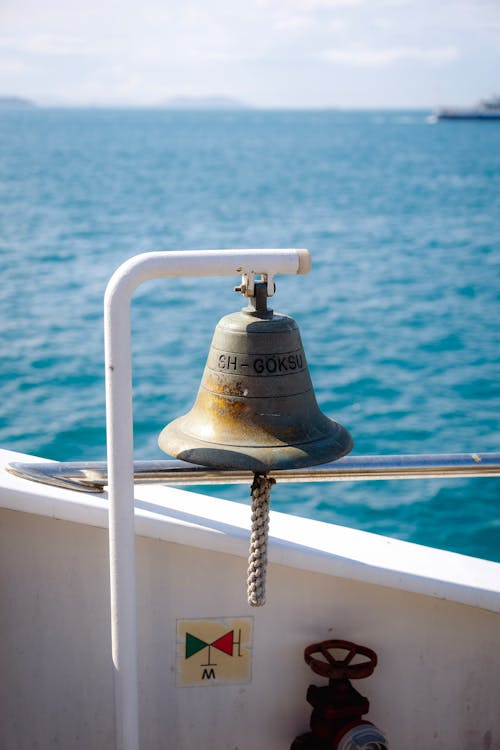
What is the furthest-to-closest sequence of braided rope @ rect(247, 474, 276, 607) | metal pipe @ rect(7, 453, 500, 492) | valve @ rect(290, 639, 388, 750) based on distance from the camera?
valve @ rect(290, 639, 388, 750) < metal pipe @ rect(7, 453, 500, 492) < braided rope @ rect(247, 474, 276, 607)

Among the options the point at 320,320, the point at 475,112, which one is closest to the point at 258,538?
the point at 320,320

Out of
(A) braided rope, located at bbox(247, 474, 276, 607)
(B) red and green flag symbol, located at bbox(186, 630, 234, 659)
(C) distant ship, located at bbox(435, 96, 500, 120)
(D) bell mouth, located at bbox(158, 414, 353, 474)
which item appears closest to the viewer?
(D) bell mouth, located at bbox(158, 414, 353, 474)

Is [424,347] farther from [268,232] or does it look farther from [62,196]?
[62,196]

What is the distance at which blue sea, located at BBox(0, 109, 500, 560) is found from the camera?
10352mm

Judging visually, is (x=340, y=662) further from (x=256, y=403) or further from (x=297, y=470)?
(x=256, y=403)

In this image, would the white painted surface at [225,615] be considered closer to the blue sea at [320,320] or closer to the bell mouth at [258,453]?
the bell mouth at [258,453]

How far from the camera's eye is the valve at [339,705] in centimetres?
237

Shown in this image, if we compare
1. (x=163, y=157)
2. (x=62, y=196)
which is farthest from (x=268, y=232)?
(x=163, y=157)

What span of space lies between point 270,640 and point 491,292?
21069 millimetres

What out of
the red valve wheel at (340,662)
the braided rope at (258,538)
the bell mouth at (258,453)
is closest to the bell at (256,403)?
the bell mouth at (258,453)

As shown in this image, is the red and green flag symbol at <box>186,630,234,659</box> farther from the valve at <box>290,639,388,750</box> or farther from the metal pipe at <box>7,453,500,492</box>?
the metal pipe at <box>7,453,500,492</box>

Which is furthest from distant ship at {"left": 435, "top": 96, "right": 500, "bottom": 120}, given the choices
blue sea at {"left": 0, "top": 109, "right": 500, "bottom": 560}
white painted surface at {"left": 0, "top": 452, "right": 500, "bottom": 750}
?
white painted surface at {"left": 0, "top": 452, "right": 500, "bottom": 750}

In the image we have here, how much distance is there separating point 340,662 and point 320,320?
16.6 m

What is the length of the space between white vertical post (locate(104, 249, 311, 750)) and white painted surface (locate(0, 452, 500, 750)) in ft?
1.31
